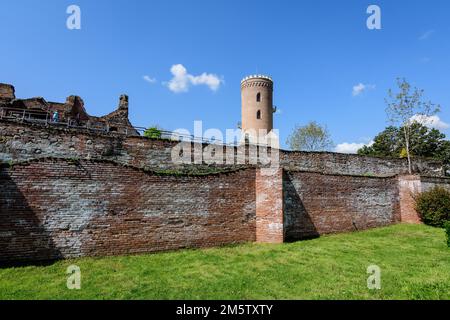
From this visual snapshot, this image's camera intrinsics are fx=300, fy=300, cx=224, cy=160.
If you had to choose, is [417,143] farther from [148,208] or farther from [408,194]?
[148,208]

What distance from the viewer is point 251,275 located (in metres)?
6.97

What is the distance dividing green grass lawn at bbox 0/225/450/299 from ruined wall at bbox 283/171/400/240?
1730mm

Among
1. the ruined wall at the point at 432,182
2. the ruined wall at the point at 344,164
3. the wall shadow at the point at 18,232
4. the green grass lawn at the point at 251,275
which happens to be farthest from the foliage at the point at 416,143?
the wall shadow at the point at 18,232

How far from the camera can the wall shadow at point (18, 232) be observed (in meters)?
7.08

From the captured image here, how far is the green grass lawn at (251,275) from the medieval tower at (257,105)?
24.4 meters

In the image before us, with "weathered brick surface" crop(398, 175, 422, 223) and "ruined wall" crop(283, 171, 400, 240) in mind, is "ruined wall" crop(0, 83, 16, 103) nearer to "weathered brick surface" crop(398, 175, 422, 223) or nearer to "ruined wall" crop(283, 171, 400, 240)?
"ruined wall" crop(283, 171, 400, 240)

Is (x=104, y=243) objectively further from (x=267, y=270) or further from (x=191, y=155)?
(x=191, y=155)

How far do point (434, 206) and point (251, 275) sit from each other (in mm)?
12247

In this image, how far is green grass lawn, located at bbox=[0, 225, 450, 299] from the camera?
574 centimetres

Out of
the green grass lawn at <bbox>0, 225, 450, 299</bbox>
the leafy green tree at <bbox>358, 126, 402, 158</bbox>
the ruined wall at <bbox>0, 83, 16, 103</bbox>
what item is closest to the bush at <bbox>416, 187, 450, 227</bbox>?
the green grass lawn at <bbox>0, 225, 450, 299</bbox>

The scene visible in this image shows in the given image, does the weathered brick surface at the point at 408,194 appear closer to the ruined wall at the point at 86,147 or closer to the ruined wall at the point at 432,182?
the ruined wall at the point at 432,182

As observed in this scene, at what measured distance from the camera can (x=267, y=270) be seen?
738 cm

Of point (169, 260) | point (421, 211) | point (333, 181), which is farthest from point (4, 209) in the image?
point (421, 211)
